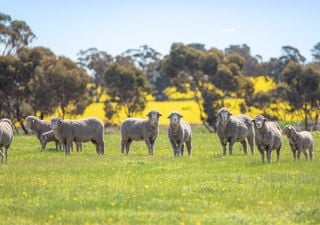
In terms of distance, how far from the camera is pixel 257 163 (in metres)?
23.6

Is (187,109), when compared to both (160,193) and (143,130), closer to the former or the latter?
(143,130)

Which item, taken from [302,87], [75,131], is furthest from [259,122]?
[302,87]

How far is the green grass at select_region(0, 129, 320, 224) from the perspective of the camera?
13.7 metres

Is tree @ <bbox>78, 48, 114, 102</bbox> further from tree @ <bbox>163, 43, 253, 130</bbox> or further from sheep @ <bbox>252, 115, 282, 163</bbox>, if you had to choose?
sheep @ <bbox>252, 115, 282, 163</bbox>

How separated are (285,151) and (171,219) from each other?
62.8 feet

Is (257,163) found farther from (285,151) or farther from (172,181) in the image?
(285,151)

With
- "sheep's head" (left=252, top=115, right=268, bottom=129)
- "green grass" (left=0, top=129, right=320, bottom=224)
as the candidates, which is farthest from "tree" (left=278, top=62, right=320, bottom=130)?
"green grass" (left=0, top=129, right=320, bottom=224)

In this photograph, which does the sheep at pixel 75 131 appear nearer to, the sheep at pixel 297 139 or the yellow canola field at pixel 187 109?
the sheep at pixel 297 139

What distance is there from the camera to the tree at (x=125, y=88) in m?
79.2

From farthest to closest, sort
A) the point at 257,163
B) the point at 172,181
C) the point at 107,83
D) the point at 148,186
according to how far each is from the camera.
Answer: the point at 107,83
the point at 257,163
the point at 172,181
the point at 148,186

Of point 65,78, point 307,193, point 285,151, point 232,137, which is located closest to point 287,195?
point 307,193

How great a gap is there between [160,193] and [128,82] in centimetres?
6337

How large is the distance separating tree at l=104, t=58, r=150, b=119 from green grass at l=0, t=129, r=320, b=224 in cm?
5602

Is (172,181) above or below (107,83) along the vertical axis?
below
